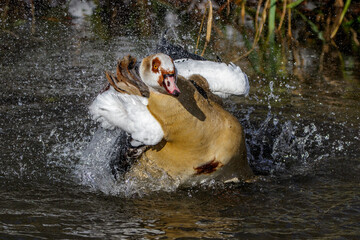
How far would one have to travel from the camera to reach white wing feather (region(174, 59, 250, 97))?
13.7ft

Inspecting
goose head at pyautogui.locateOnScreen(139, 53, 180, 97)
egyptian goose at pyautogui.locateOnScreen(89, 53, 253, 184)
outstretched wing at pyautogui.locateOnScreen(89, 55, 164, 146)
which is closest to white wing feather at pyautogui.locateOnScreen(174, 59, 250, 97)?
egyptian goose at pyautogui.locateOnScreen(89, 53, 253, 184)

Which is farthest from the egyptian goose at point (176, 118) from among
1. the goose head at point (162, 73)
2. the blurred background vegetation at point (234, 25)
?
the blurred background vegetation at point (234, 25)

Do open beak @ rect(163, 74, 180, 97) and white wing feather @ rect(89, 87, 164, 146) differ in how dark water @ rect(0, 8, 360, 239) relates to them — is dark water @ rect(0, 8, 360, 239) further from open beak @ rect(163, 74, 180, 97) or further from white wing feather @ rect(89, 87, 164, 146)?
open beak @ rect(163, 74, 180, 97)

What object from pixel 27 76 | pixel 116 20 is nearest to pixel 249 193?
pixel 27 76

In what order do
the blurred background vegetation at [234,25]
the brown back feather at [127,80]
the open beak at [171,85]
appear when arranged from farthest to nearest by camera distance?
the blurred background vegetation at [234,25] < the brown back feather at [127,80] < the open beak at [171,85]

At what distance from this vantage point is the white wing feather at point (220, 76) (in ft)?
13.7

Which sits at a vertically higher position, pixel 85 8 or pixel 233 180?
pixel 85 8

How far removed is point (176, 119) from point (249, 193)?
84 cm

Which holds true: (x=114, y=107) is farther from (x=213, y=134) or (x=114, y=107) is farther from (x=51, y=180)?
(x=51, y=180)

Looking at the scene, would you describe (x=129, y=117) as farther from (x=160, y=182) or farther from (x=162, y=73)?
(x=160, y=182)

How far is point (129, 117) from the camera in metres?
3.59

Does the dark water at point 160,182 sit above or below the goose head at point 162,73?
below

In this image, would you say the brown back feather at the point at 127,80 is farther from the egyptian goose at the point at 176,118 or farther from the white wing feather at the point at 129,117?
the white wing feather at the point at 129,117

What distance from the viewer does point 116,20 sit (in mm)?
9180
